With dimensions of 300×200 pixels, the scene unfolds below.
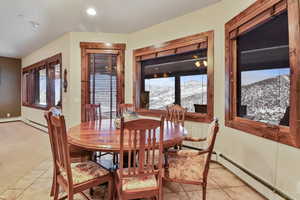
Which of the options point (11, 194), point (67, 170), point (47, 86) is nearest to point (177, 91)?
point (67, 170)

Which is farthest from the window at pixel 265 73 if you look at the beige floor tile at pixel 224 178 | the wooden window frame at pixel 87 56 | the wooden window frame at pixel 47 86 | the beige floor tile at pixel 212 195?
the wooden window frame at pixel 47 86

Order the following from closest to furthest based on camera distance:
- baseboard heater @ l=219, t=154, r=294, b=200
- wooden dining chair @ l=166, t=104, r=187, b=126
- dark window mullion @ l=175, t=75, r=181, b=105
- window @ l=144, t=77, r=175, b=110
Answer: baseboard heater @ l=219, t=154, r=294, b=200 → wooden dining chair @ l=166, t=104, r=187, b=126 → dark window mullion @ l=175, t=75, r=181, b=105 → window @ l=144, t=77, r=175, b=110

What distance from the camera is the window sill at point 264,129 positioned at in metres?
1.82

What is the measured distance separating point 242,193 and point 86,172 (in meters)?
1.87

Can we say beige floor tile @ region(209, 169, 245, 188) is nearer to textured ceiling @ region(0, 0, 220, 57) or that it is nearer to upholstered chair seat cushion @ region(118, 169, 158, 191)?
upholstered chair seat cushion @ region(118, 169, 158, 191)

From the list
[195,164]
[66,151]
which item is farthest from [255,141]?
[66,151]

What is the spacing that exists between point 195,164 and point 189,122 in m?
1.70

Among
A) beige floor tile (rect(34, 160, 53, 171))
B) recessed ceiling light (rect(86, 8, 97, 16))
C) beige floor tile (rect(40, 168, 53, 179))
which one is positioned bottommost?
beige floor tile (rect(40, 168, 53, 179))

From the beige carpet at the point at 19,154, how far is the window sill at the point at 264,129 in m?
3.20

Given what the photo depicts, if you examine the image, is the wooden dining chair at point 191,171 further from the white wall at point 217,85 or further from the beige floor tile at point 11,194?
the beige floor tile at point 11,194

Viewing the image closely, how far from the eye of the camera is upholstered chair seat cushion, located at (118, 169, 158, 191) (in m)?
1.49

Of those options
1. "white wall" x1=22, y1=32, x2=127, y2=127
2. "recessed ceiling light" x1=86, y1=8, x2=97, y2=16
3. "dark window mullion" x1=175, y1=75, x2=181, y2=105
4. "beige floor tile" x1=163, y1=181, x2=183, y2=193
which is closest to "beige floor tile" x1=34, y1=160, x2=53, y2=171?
"white wall" x1=22, y1=32, x2=127, y2=127

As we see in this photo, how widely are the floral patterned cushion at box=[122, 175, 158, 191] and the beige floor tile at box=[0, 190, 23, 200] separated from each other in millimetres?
1488

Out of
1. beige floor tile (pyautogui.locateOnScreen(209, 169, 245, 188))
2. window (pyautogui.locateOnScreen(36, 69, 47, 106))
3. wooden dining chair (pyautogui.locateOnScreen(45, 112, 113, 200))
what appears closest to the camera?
wooden dining chair (pyautogui.locateOnScreen(45, 112, 113, 200))
